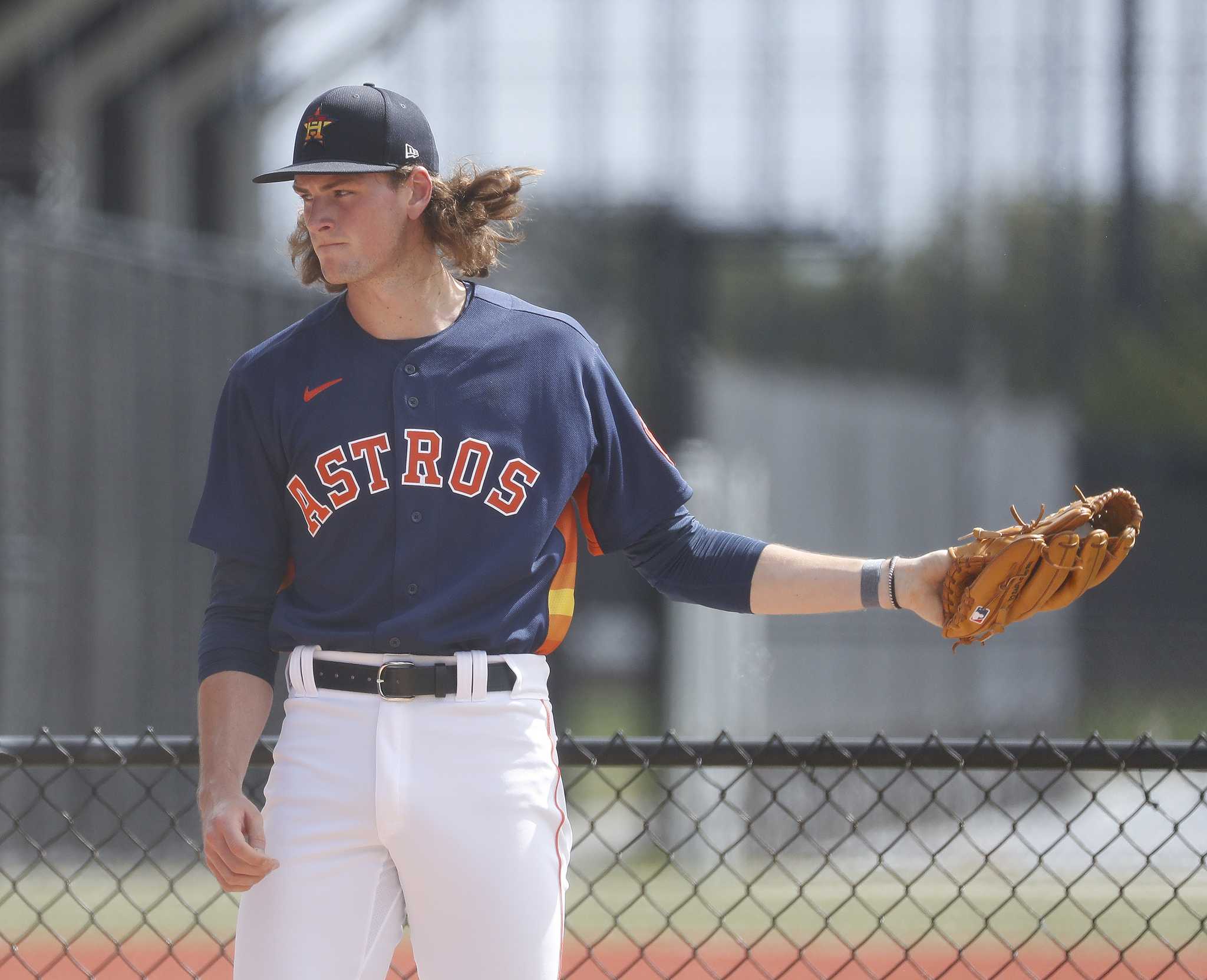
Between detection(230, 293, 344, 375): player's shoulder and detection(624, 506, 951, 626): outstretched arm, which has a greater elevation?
detection(230, 293, 344, 375): player's shoulder

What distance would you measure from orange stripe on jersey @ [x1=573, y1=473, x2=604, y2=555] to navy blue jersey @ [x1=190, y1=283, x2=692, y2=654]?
0.26 feet

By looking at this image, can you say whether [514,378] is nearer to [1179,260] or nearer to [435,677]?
[435,677]

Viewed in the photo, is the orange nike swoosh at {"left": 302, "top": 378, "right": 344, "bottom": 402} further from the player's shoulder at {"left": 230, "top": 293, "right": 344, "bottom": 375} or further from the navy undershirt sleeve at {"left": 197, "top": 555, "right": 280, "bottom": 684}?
the navy undershirt sleeve at {"left": 197, "top": 555, "right": 280, "bottom": 684}

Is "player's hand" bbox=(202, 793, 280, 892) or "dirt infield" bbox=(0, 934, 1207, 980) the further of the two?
"dirt infield" bbox=(0, 934, 1207, 980)

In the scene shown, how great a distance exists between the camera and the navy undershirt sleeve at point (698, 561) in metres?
2.17

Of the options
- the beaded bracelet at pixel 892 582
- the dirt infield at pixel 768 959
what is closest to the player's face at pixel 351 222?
the beaded bracelet at pixel 892 582

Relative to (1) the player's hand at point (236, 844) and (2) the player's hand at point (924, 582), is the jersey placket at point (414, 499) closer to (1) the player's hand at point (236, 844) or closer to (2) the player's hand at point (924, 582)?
(1) the player's hand at point (236, 844)

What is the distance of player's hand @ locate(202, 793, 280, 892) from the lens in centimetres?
187

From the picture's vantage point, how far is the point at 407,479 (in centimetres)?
200

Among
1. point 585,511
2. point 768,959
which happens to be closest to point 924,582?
point 585,511

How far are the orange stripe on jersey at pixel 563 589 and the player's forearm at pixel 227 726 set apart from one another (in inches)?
15.7

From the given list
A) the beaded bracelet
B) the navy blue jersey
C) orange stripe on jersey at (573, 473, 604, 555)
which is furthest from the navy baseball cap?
the beaded bracelet

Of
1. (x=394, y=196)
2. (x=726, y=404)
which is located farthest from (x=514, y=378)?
(x=726, y=404)

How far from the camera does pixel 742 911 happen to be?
6.51m
